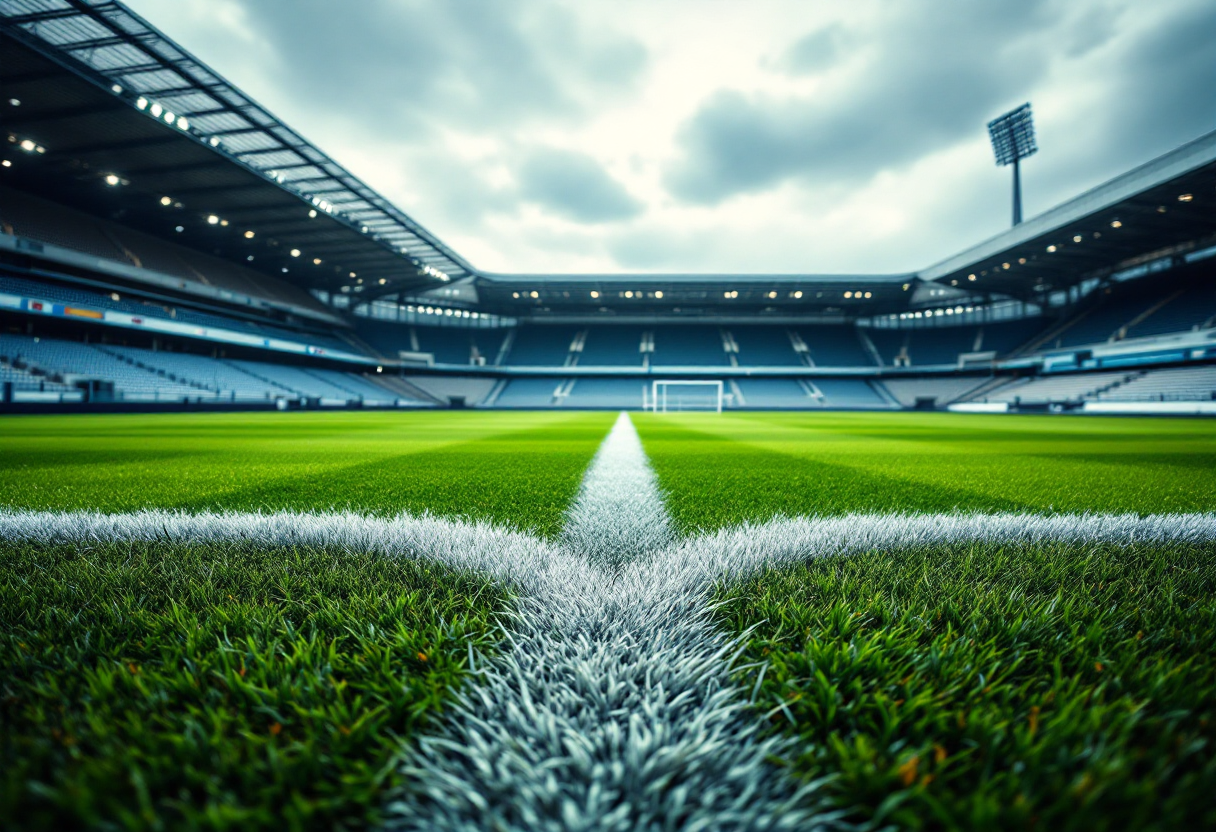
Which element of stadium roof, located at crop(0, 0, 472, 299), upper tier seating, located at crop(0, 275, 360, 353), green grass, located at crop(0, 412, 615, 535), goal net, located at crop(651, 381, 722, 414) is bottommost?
green grass, located at crop(0, 412, 615, 535)

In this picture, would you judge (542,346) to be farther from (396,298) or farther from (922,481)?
(922,481)

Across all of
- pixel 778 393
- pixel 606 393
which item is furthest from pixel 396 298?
pixel 778 393

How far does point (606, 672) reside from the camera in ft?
3.03

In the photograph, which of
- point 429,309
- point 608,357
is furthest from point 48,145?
point 608,357

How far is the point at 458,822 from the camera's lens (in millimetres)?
560

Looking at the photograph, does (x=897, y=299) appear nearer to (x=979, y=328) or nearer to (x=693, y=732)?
(x=979, y=328)

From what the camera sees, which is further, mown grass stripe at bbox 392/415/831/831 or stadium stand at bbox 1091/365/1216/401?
stadium stand at bbox 1091/365/1216/401

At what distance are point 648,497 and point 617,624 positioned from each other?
5.80 ft

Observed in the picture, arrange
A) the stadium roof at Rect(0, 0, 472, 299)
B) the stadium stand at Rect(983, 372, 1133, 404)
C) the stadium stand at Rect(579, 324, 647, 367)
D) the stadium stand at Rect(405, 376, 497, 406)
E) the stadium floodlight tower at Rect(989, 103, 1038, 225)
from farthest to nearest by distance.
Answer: the stadium stand at Rect(579, 324, 647, 367) → the stadium stand at Rect(405, 376, 497, 406) → the stadium floodlight tower at Rect(989, 103, 1038, 225) → the stadium stand at Rect(983, 372, 1133, 404) → the stadium roof at Rect(0, 0, 472, 299)

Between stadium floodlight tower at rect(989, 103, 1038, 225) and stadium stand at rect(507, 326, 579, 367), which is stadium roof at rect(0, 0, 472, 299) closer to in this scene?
stadium stand at rect(507, 326, 579, 367)

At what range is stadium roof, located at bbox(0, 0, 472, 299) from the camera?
1288 centimetres

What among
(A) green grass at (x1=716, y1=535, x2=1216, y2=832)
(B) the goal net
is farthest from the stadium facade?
(A) green grass at (x1=716, y1=535, x2=1216, y2=832)

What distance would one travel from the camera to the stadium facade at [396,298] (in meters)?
16.6

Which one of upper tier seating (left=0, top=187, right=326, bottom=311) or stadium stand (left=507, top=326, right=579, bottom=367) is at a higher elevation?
upper tier seating (left=0, top=187, right=326, bottom=311)
